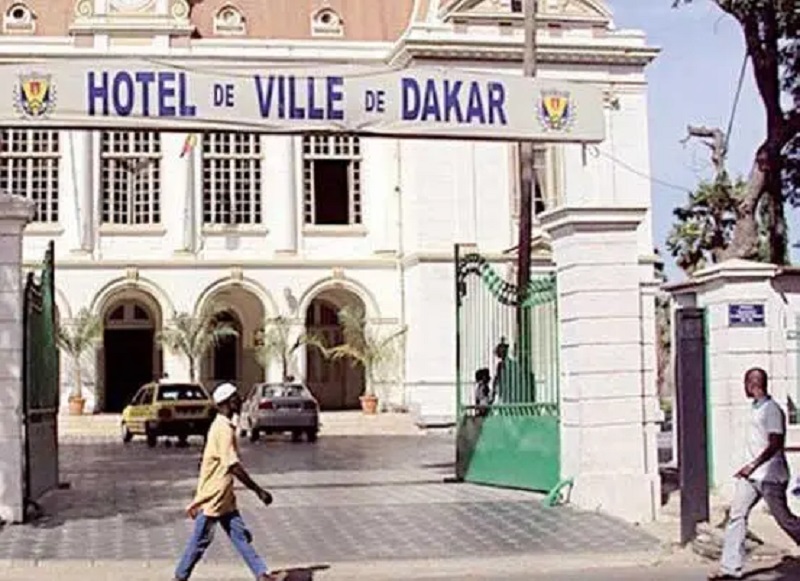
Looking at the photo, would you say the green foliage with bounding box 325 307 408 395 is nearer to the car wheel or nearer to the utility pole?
the car wheel

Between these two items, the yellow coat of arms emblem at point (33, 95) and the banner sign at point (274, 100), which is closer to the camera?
the yellow coat of arms emblem at point (33, 95)

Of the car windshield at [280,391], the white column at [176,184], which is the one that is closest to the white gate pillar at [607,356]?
the car windshield at [280,391]

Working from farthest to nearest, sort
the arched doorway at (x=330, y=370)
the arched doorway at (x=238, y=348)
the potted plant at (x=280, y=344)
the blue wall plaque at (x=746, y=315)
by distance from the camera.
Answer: the arched doorway at (x=330, y=370) → the arched doorway at (x=238, y=348) → the potted plant at (x=280, y=344) → the blue wall plaque at (x=746, y=315)

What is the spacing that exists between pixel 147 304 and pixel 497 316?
26.9m

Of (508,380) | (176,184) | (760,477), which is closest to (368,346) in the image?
(176,184)

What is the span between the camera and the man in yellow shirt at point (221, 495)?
1107 cm

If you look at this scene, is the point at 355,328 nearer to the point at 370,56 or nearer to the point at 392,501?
the point at 370,56

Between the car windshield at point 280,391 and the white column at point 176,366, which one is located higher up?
the white column at point 176,366

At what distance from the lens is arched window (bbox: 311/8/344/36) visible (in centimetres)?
4556

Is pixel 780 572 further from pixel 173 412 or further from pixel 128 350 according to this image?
pixel 128 350

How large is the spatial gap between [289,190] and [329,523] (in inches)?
1143

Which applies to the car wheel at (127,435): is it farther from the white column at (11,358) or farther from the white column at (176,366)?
the white column at (11,358)

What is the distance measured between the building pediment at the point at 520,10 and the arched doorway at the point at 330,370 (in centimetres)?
937

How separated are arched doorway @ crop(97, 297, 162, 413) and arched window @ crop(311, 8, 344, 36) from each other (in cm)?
997
